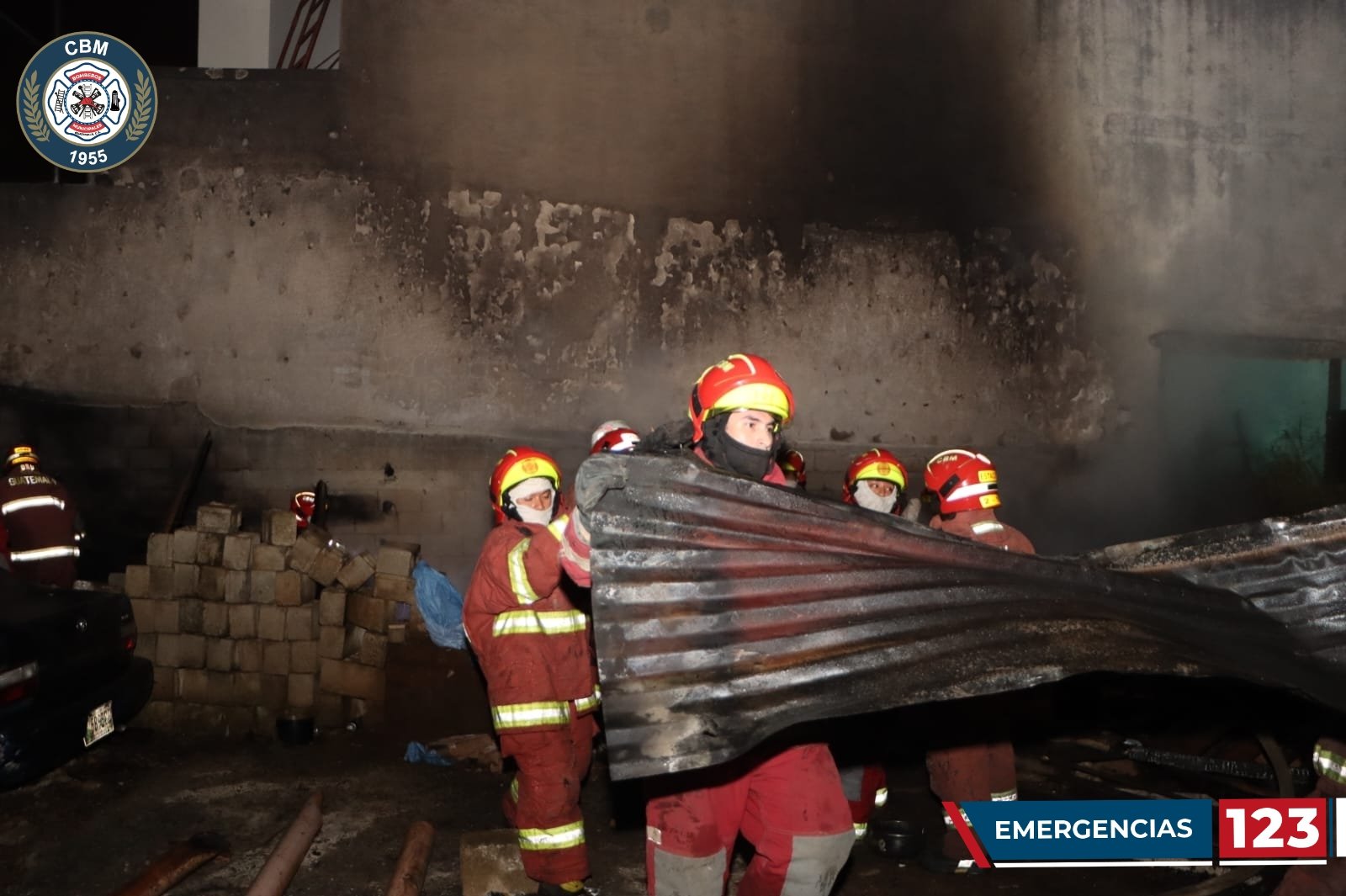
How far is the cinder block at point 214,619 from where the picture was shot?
6801 mm

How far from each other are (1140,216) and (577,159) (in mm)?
5808

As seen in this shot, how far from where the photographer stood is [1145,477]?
34.5ft

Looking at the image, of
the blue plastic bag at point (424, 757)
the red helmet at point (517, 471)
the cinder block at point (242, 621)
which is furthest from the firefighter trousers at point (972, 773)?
the cinder block at point (242, 621)

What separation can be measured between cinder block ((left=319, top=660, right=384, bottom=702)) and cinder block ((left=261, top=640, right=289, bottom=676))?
0.89 feet

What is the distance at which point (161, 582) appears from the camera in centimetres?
687

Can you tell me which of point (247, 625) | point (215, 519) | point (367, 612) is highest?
point (215, 519)

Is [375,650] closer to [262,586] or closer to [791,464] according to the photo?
[262,586]

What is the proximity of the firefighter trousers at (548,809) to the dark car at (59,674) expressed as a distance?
7.14 ft

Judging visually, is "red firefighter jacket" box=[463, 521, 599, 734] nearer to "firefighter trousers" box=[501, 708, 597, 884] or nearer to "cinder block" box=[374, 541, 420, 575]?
"firefighter trousers" box=[501, 708, 597, 884]

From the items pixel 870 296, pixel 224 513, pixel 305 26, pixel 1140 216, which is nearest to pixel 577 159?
pixel 870 296

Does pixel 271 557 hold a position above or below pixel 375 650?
above

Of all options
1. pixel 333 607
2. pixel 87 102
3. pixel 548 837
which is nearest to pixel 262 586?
pixel 333 607

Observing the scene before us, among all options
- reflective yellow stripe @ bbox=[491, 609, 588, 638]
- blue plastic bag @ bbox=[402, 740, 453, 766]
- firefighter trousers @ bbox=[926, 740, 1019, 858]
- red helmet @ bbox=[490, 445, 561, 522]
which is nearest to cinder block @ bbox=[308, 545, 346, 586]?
blue plastic bag @ bbox=[402, 740, 453, 766]

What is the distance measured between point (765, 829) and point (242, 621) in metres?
4.76
